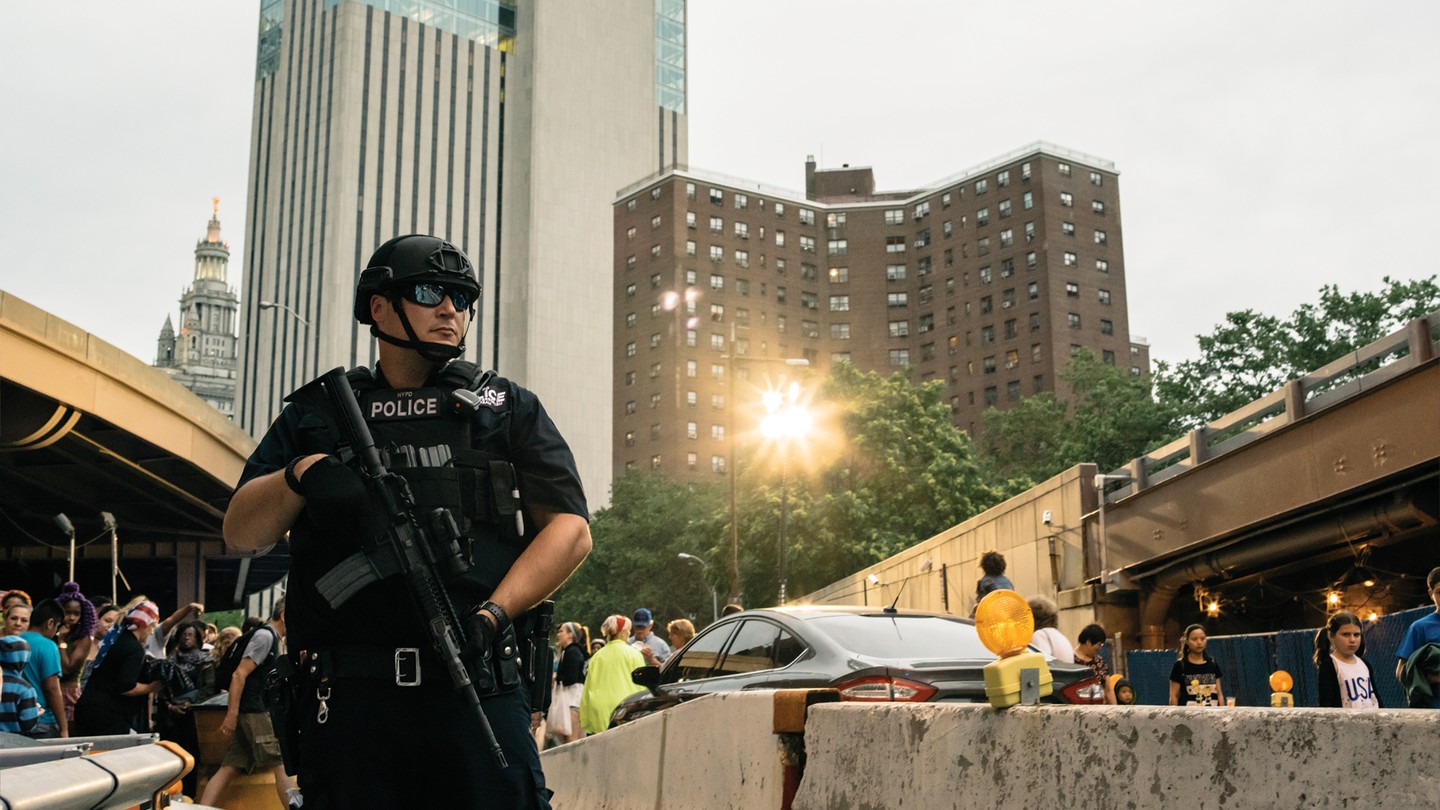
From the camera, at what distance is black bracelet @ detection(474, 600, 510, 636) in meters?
3.42

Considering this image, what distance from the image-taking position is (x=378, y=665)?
3.42 m

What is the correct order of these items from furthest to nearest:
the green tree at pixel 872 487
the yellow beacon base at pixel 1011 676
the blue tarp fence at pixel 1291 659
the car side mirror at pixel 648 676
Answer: the green tree at pixel 872 487 → the blue tarp fence at pixel 1291 659 → the car side mirror at pixel 648 676 → the yellow beacon base at pixel 1011 676

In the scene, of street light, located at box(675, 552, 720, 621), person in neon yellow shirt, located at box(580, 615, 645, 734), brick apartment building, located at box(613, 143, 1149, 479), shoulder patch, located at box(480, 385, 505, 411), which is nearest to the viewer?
shoulder patch, located at box(480, 385, 505, 411)

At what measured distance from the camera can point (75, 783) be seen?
2826 mm

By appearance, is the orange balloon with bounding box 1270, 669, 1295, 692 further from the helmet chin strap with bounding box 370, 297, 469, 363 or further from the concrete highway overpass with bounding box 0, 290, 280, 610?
the concrete highway overpass with bounding box 0, 290, 280, 610

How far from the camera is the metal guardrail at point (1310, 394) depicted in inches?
649

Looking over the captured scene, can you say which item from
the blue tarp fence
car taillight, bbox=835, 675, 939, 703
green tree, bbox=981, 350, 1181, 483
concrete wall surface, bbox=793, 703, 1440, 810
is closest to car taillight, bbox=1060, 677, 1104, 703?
car taillight, bbox=835, 675, 939, 703

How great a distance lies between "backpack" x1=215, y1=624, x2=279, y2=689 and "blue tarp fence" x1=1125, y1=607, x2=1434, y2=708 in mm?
8852

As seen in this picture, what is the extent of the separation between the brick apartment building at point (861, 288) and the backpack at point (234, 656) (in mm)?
81781

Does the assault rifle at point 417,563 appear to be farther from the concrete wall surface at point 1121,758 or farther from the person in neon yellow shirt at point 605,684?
the person in neon yellow shirt at point 605,684

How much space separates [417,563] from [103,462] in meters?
23.6

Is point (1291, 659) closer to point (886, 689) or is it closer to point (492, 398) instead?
point (886, 689)

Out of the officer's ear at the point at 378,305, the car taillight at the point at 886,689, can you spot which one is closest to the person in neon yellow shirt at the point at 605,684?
the car taillight at the point at 886,689

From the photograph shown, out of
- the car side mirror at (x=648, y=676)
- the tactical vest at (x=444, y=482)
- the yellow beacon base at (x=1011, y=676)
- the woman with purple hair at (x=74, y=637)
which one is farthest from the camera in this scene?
the woman with purple hair at (x=74, y=637)
